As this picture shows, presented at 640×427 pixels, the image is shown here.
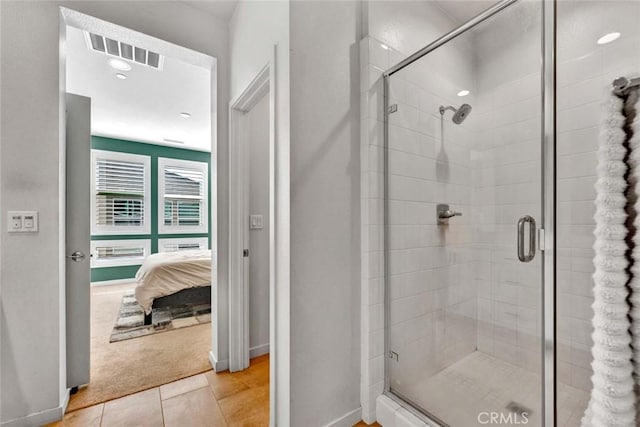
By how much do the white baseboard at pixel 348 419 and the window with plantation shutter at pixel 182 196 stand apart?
17.1ft

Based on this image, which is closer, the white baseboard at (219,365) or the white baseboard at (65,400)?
the white baseboard at (65,400)

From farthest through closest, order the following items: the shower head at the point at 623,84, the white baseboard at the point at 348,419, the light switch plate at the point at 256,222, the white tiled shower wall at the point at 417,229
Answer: the light switch plate at the point at 256,222, the white tiled shower wall at the point at 417,229, the white baseboard at the point at 348,419, the shower head at the point at 623,84

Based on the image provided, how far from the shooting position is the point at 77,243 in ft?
5.89

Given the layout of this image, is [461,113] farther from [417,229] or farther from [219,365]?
[219,365]

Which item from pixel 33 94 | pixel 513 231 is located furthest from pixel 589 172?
pixel 33 94

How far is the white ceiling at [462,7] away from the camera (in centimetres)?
203

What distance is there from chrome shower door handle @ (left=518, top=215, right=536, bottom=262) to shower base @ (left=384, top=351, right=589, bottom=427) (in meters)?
0.53

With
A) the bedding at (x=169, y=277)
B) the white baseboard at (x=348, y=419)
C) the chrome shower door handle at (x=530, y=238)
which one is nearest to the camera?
the chrome shower door handle at (x=530, y=238)

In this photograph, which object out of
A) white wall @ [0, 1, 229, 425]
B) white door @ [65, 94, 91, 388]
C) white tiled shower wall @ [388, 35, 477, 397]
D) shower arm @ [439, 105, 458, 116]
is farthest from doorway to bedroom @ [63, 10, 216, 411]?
shower arm @ [439, 105, 458, 116]

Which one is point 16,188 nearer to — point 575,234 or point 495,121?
point 495,121

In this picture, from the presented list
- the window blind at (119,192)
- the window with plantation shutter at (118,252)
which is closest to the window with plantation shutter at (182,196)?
the window blind at (119,192)

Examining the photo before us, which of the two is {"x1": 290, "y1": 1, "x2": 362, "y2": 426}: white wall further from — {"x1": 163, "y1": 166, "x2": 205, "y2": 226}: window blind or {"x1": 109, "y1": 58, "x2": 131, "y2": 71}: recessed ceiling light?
{"x1": 163, "y1": 166, "x2": 205, "y2": 226}: window blind

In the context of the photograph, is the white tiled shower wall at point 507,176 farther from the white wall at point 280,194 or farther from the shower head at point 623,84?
the white wall at point 280,194

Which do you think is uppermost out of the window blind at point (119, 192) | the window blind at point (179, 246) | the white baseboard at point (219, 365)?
the window blind at point (119, 192)
